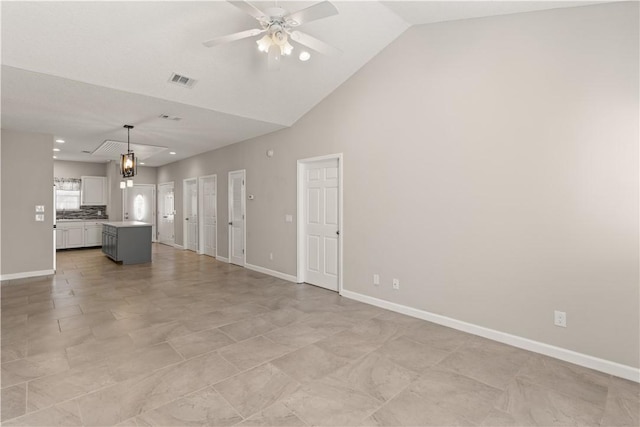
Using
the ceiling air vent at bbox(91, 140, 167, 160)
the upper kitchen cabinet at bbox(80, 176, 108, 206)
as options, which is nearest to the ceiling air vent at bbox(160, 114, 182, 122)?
the ceiling air vent at bbox(91, 140, 167, 160)

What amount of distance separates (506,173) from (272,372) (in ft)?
9.23

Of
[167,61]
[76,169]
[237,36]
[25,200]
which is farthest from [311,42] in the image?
Answer: [76,169]

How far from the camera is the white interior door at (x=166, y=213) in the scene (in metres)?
10.1

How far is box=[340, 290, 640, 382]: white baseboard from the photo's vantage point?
8.61ft

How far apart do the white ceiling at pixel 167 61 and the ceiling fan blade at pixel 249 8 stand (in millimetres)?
904

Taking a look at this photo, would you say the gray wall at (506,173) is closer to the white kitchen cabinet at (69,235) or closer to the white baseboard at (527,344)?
the white baseboard at (527,344)

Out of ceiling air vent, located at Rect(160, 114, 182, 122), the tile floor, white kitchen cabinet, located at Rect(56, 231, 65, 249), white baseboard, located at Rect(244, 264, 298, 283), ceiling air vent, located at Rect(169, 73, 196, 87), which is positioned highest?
ceiling air vent, located at Rect(169, 73, 196, 87)

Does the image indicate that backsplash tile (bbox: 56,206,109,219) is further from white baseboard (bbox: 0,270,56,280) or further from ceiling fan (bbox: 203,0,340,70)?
ceiling fan (bbox: 203,0,340,70)

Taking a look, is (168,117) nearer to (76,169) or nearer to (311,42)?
(311,42)

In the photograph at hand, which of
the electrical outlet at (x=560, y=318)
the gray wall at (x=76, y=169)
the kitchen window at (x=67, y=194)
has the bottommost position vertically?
the electrical outlet at (x=560, y=318)

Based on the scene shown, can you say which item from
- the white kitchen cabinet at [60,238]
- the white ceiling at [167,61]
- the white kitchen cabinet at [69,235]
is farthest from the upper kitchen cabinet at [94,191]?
the white ceiling at [167,61]

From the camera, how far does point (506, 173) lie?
3.16 metres

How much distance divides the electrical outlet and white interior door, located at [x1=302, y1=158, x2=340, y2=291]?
2.76m

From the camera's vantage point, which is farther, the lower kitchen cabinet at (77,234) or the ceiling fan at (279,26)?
the lower kitchen cabinet at (77,234)
